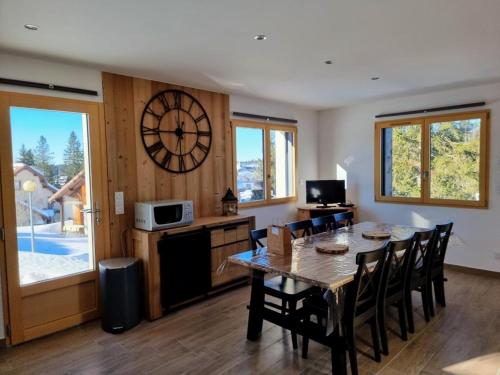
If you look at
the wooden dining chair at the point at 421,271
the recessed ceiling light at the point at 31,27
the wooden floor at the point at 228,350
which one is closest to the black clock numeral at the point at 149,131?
the recessed ceiling light at the point at 31,27

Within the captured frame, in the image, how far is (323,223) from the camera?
3953mm

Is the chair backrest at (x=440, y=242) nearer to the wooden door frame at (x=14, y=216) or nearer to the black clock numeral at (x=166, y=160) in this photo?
the black clock numeral at (x=166, y=160)

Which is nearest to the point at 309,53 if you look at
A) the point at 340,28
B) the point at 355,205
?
the point at 340,28

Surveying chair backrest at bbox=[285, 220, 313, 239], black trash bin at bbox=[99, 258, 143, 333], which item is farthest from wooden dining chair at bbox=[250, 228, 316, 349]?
black trash bin at bbox=[99, 258, 143, 333]

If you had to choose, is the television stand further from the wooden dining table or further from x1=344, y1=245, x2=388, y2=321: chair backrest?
x1=344, y1=245, x2=388, y2=321: chair backrest

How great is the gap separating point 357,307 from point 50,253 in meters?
2.77

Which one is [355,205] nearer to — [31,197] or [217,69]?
[217,69]

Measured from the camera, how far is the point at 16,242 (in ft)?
9.88

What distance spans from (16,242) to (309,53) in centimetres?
310

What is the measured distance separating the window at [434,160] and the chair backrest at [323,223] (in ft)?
6.25

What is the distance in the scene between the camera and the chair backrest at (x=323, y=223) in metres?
3.85

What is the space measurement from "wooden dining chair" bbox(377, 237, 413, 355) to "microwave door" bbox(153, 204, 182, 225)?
210cm

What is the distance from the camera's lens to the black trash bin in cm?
320

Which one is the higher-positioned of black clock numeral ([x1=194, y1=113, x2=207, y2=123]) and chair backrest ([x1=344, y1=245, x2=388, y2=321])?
black clock numeral ([x1=194, y1=113, x2=207, y2=123])
